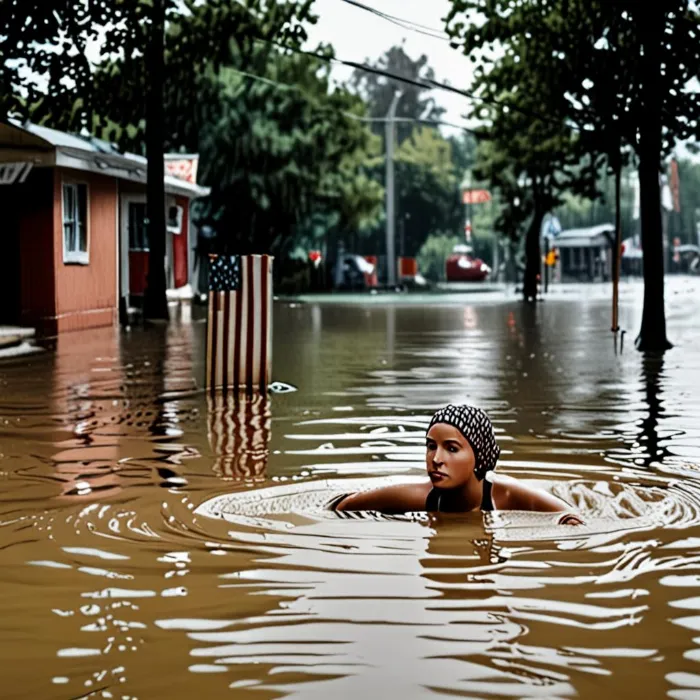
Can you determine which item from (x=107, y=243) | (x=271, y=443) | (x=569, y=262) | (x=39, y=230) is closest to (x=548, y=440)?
(x=271, y=443)

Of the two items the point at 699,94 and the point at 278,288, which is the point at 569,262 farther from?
the point at 699,94

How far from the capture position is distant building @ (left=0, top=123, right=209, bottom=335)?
32188 mm

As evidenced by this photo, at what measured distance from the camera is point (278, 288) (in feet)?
234

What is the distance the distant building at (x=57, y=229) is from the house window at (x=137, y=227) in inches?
301

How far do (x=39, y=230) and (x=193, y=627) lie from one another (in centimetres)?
2746

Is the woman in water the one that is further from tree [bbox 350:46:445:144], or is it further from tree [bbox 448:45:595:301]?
tree [bbox 350:46:445:144]

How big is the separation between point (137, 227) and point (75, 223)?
1212 cm

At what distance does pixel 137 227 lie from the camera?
46.7m

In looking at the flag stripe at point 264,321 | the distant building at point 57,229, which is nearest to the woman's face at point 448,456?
the flag stripe at point 264,321

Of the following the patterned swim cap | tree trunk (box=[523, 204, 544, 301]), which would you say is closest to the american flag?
the patterned swim cap

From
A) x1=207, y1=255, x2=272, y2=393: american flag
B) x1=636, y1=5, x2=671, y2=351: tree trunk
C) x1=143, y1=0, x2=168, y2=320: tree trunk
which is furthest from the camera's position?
x1=143, y1=0, x2=168, y2=320: tree trunk

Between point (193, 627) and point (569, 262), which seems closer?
point (193, 627)

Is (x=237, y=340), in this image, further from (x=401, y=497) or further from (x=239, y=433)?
(x=401, y=497)

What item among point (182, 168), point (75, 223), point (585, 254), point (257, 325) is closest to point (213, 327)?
point (257, 325)
